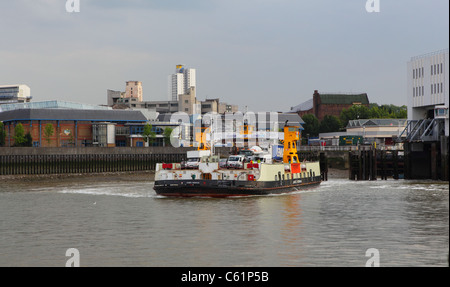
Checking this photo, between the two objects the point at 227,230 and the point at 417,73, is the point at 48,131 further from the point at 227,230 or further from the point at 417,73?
the point at 227,230

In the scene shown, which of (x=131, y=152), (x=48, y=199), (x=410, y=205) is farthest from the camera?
(x=131, y=152)

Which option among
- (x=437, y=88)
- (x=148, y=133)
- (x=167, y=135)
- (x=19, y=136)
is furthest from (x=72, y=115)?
(x=437, y=88)

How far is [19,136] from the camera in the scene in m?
132

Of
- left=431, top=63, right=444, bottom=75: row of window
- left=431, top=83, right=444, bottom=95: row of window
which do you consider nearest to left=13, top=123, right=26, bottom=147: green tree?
left=431, top=83, right=444, bottom=95: row of window

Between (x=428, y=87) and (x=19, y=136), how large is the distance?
3246 inches

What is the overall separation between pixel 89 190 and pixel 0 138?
86257 millimetres

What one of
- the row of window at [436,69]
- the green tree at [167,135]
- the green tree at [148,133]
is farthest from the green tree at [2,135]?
the row of window at [436,69]

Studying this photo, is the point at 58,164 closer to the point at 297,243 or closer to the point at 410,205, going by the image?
the point at 410,205

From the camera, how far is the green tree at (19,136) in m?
131

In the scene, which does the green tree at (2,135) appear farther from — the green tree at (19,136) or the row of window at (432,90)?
the row of window at (432,90)

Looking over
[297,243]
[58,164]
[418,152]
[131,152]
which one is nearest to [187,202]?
[297,243]

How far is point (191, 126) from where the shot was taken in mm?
172750

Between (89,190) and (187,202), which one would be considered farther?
(89,190)

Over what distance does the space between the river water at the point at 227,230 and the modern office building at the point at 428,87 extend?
28.9m
